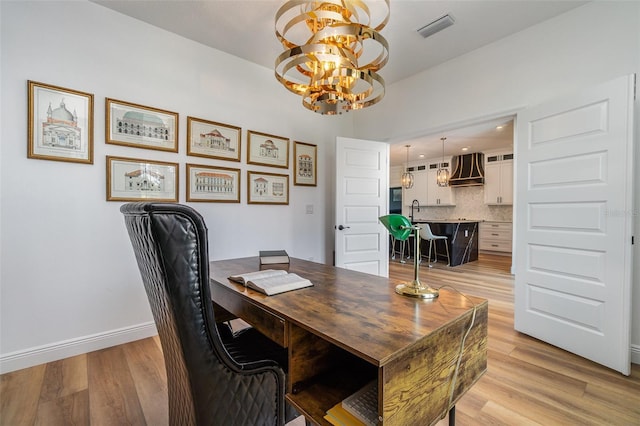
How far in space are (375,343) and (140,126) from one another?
103 inches

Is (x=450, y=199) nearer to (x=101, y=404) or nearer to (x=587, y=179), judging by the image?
(x=587, y=179)

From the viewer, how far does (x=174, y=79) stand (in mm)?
2584

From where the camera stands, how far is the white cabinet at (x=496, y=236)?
21.8 feet

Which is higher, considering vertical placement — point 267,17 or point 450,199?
point 267,17

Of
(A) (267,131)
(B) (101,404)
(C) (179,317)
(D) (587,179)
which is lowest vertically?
(B) (101,404)

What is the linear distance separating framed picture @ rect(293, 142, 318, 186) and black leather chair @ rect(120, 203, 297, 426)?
272 cm

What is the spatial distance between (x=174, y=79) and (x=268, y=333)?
2580 mm

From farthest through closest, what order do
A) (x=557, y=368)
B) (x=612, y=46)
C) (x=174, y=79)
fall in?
1. (x=174, y=79)
2. (x=612, y=46)
3. (x=557, y=368)

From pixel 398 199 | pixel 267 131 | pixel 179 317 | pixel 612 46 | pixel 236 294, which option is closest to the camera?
pixel 179 317

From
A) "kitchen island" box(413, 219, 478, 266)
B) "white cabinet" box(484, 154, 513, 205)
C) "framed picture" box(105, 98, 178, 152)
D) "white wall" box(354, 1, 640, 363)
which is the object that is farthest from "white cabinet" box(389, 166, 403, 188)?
"framed picture" box(105, 98, 178, 152)

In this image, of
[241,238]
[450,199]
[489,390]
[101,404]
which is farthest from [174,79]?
[450,199]

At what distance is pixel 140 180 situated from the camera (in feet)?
7.82

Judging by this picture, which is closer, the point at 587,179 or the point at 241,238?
the point at 587,179

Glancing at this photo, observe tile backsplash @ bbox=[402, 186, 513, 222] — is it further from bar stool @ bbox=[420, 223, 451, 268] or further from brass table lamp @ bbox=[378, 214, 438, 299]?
brass table lamp @ bbox=[378, 214, 438, 299]
